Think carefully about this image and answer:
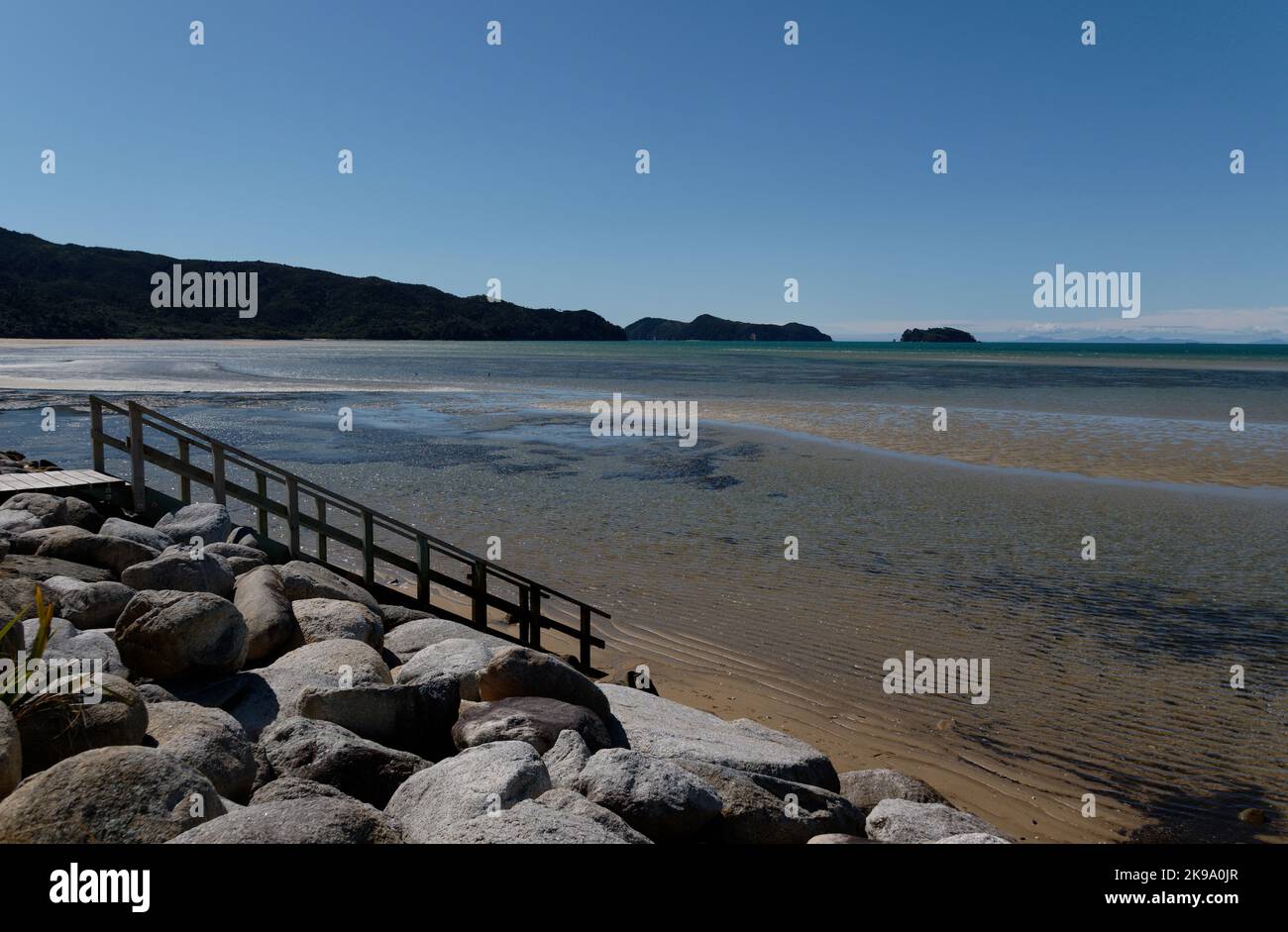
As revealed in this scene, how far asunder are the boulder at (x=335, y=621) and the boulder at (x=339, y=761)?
8.96 ft

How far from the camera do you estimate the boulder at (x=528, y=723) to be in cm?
656

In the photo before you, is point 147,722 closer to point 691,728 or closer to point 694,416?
point 691,728

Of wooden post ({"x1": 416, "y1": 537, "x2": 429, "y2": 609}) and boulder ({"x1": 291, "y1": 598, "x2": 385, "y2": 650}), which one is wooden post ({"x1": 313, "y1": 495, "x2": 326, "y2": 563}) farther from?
boulder ({"x1": 291, "y1": 598, "x2": 385, "y2": 650})

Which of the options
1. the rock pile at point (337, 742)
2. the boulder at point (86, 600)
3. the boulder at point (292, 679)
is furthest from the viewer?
the boulder at point (86, 600)

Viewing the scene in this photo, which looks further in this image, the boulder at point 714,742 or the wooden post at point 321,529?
the wooden post at point 321,529

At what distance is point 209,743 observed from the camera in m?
5.28

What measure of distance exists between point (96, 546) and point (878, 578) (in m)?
10.8

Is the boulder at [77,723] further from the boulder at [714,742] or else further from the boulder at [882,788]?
the boulder at [882,788]

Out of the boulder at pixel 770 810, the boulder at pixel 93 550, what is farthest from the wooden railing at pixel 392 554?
the boulder at pixel 770 810

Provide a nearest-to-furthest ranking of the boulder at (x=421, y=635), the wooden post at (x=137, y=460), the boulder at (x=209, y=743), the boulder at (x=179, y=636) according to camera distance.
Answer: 1. the boulder at (x=209, y=743)
2. the boulder at (x=179, y=636)
3. the boulder at (x=421, y=635)
4. the wooden post at (x=137, y=460)

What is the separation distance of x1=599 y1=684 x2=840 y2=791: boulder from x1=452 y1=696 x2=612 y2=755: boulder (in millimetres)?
564

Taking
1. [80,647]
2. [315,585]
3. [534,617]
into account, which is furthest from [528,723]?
[534,617]

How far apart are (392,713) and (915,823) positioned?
3.87 metres
